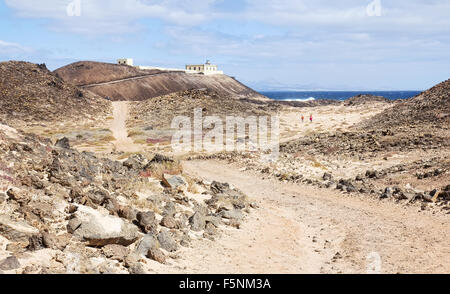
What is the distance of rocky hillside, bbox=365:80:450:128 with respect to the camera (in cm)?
3228

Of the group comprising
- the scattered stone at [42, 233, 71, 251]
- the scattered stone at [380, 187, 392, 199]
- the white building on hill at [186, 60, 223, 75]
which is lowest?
the scattered stone at [380, 187, 392, 199]

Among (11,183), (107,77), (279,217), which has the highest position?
(107,77)

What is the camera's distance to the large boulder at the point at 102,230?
8641 mm

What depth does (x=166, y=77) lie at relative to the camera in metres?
102

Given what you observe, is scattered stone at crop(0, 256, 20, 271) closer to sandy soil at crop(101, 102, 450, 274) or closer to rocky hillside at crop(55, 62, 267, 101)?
sandy soil at crop(101, 102, 450, 274)

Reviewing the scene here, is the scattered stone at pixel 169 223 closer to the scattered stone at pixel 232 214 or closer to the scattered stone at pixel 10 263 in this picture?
the scattered stone at pixel 232 214

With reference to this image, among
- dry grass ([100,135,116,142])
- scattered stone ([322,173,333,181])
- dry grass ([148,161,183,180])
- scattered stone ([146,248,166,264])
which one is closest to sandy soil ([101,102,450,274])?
scattered stone ([146,248,166,264])

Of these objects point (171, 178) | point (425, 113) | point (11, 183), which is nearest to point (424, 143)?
point (425, 113)

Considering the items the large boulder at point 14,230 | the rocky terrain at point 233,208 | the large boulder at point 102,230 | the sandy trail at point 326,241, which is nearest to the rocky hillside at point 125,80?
the rocky terrain at point 233,208

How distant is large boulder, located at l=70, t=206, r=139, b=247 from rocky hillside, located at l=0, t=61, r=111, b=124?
43607 mm

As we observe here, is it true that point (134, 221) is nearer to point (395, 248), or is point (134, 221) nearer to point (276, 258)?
point (276, 258)

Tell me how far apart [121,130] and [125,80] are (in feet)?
150

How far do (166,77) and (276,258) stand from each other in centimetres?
9471

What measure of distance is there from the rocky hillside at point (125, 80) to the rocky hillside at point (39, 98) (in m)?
14.9
